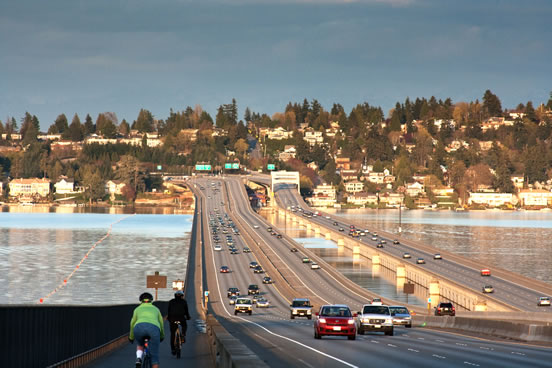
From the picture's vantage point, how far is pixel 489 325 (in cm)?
4069

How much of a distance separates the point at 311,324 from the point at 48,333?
32.9 metres

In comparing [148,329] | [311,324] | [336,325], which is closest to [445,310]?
[311,324]

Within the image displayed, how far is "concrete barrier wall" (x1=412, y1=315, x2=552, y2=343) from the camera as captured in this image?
3462cm

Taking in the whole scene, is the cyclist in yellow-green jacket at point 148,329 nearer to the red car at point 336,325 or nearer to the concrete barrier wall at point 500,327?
the red car at point 336,325

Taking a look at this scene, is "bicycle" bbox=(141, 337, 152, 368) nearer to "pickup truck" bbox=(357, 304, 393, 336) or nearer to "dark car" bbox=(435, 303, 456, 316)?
"pickup truck" bbox=(357, 304, 393, 336)

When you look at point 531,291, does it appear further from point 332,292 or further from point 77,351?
point 77,351

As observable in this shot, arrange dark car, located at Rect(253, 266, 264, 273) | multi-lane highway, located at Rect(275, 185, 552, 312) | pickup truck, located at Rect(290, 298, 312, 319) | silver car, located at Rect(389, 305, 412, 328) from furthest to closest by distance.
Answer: dark car, located at Rect(253, 266, 264, 273)
multi-lane highway, located at Rect(275, 185, 552, 312)
pickup truck, located at Rect(290, 298, 312, 319)
silver car, located at Rect(389, 305, 412, 328)

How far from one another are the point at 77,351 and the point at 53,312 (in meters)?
3.38

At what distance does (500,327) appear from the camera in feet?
128

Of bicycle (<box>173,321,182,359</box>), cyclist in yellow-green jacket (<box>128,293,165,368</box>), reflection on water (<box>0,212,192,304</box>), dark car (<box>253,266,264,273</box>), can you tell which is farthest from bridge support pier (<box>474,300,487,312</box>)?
cyclist in yellow-green jacket (<box>128,293,165,368</box>)

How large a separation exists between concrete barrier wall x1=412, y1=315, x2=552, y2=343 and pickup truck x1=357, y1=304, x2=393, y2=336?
4.87m

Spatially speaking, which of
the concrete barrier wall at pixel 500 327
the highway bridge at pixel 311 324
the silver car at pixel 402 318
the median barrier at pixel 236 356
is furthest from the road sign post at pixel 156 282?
the median barrier at pixel 236 356

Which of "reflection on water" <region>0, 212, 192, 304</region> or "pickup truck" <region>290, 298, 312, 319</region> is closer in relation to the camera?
"pickup truck" <region>290, 298, 312, 319</region>

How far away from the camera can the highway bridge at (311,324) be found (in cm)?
2472
